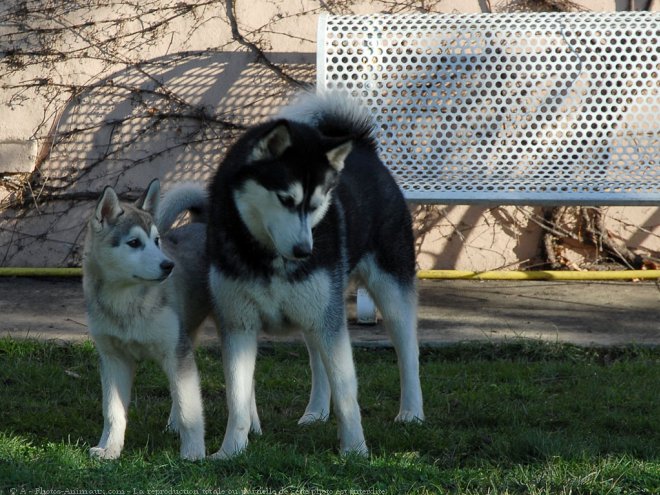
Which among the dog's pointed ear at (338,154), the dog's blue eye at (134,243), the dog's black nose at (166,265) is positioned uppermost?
the dog's pointed ear at (338,154)

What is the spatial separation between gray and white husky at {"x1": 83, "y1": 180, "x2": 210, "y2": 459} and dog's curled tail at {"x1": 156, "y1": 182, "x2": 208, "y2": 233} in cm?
44

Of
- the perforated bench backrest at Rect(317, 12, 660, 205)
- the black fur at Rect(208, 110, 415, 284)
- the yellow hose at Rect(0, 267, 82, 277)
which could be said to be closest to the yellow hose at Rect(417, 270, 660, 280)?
the perforated bench backrest at Rect(317, 12, 660, 205)

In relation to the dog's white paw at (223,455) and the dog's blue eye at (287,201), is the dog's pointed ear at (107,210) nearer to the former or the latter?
the dog's blue eye at (287,201)

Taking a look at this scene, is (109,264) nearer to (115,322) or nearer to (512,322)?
(115,322)

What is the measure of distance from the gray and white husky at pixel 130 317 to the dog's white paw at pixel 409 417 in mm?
920

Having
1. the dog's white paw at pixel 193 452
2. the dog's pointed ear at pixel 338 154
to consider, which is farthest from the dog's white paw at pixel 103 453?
the dog's pointed ear at pixel 338 154

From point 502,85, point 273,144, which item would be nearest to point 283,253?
point 273,144

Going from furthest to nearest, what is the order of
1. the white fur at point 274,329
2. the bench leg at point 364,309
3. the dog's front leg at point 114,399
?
the bench leg at point 364,309
the dog's front leg at point 114,399
the white fur at point 274,329

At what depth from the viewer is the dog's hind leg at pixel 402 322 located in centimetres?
455

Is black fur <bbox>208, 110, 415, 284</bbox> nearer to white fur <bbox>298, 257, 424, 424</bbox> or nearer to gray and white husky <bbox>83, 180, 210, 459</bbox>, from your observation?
white fur <bbox>298, 257, 424, 424</bbox>

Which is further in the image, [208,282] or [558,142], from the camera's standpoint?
[558,142]

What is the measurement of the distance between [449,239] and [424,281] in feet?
1.34

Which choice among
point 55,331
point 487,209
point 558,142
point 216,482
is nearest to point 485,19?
point 558,142

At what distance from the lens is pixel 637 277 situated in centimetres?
705
